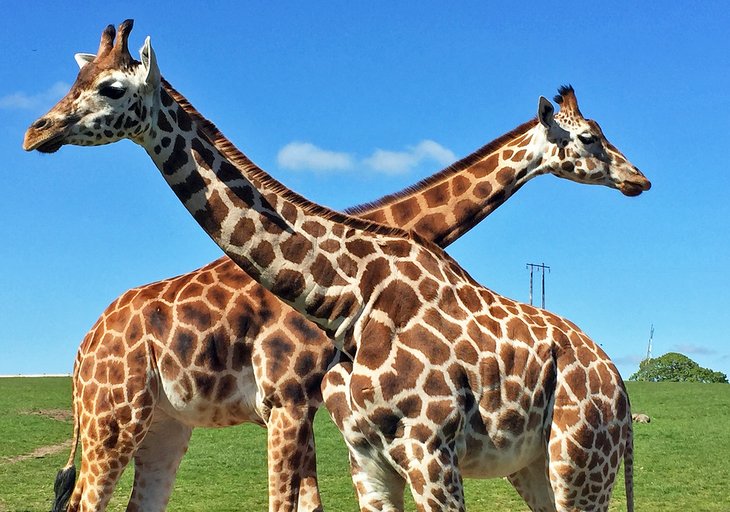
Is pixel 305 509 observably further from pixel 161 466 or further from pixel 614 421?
pixel 614 421

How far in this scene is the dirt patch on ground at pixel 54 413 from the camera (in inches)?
1112

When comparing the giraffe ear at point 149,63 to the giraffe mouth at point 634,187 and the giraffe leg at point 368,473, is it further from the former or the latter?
the giraffe mouth at point 634,187

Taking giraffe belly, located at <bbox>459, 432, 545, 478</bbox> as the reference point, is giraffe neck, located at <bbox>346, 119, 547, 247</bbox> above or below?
above

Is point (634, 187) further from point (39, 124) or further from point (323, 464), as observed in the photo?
point (323, 464)

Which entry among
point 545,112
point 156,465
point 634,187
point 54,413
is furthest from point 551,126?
point 54,413

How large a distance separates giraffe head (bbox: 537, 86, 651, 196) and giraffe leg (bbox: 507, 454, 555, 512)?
3378mm

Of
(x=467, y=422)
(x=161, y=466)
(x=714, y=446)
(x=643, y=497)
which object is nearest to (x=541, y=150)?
(x=467, y=422)

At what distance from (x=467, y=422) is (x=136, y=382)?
3.33 m

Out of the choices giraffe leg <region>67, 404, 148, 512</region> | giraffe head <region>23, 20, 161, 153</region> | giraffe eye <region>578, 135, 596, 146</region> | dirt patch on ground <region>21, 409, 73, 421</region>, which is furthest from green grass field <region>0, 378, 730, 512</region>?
giraffe head <region>23, 20, 161, 153</region>

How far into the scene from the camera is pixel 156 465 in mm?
8453

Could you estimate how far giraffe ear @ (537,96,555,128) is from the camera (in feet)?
27.7

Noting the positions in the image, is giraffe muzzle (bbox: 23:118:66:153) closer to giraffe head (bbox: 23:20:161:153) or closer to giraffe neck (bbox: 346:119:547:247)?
giraffe head (bbox: 23:20:161:153)

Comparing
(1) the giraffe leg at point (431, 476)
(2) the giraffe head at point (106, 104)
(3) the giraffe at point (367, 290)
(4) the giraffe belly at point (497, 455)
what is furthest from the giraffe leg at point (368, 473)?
(2) the giraffe head at point (106, 104)

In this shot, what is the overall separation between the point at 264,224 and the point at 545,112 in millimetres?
3855
